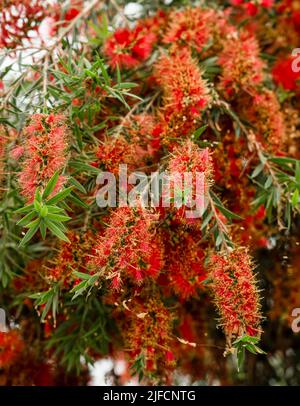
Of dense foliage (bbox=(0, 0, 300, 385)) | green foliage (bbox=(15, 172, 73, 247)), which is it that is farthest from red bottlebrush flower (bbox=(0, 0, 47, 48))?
green foliage (bbox=(15, 172, 73, 247))

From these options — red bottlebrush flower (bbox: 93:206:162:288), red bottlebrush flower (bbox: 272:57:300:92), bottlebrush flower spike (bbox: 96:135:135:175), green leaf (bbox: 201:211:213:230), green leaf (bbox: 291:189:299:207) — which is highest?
red bottlebrush flower (bbox: 272:57:300:92)

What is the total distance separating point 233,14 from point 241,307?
1.38m

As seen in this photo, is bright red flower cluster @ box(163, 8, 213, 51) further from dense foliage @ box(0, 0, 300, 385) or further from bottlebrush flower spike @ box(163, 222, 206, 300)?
bottlebrush flower spike @ box(163, 222, 206, 300)

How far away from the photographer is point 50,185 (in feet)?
3.98

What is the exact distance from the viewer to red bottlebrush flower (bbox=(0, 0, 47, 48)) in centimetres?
186

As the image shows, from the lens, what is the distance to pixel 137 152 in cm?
162

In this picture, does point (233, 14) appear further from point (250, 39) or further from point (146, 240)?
point (146, 240)

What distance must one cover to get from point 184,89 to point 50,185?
1.81 feet

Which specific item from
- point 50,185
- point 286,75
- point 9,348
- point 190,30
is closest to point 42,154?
point 50,185

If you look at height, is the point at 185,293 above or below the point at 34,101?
below

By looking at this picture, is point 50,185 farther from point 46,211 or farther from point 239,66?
point 239,66

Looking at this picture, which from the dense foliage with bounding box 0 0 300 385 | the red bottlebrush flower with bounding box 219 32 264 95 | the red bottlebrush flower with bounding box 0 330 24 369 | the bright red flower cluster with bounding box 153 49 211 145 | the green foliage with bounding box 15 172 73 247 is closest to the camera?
the green foliage with bounding box 15 172 73 247

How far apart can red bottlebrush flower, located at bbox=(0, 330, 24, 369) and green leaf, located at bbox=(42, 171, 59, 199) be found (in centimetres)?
88
